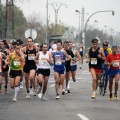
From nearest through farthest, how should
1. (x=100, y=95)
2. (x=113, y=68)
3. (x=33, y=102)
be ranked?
(x=33, y=102), (x=113, y=68), (x=100, y=95)

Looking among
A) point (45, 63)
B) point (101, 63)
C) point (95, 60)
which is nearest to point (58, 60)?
point (45, 63)

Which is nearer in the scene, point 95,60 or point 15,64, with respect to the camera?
point 15,64

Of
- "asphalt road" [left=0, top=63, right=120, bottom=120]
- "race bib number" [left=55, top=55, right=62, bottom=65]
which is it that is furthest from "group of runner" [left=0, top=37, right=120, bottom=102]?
"asphalt road" [left=0, top=63, right=120, bottom=120]

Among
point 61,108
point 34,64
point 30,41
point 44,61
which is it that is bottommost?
point 61,108

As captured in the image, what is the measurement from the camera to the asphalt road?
12586 millimetres

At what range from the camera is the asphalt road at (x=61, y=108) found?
12.6 meters

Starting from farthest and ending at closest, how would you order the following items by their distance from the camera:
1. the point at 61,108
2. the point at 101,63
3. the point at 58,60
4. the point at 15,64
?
1. the point at 101,63
2. the point at 58,60
3. the point at 15,64
4. the point at 61,108

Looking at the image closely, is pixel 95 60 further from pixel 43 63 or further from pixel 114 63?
pixel 43 63

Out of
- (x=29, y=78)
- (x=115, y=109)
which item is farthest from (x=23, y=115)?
(x=29, y=78)

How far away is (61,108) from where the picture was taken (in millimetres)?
14406

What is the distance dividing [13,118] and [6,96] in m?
6.00

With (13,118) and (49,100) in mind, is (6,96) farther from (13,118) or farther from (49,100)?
(13,118)

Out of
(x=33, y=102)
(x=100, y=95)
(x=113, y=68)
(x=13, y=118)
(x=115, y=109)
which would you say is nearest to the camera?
(x=13, y=118)

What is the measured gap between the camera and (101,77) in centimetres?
1889
